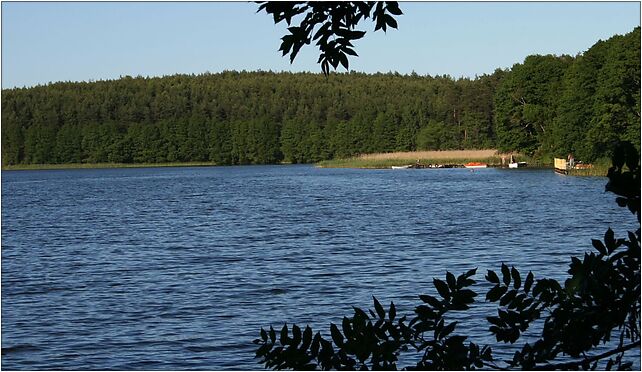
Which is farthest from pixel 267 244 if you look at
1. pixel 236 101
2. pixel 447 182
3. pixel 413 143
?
pixel 236 101

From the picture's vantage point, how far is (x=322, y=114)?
147 meters

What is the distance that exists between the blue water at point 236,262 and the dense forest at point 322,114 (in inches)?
412

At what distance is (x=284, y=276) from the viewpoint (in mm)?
20000

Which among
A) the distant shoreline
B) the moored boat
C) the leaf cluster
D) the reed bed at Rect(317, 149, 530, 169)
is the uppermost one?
the leaf cluster

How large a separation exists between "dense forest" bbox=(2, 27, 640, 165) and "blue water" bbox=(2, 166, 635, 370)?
34.4 ft

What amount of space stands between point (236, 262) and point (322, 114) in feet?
409

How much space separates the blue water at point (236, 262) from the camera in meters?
14.1

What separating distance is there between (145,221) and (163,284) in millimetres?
18753

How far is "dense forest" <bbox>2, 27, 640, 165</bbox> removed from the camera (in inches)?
2233

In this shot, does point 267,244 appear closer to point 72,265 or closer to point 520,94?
point 72,265

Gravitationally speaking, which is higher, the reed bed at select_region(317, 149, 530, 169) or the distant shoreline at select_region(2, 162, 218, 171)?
the reed bed at select_region(317, 149, 530, 169)

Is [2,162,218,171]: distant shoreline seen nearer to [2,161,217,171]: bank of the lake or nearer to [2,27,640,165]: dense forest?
[2,161,217,171]: bank of the lake

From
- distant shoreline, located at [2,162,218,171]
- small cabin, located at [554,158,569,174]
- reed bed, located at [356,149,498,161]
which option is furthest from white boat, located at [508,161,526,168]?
distant shoreline, located at [2,162,218,171]

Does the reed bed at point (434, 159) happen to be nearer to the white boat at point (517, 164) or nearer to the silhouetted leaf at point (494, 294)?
the white boat at point (517, 164)
